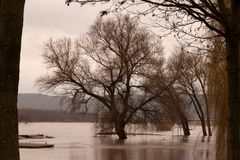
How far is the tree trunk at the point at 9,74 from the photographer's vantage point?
5.67 metres

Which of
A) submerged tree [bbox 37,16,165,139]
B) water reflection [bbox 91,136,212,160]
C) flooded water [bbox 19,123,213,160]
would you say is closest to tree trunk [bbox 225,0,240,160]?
flooded water [bbox 19,123,213,160]

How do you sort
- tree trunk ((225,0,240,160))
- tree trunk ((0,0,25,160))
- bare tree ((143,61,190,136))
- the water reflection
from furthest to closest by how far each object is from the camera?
bare tree ((143,61,190,136))
the water reflection
tree trunk ((225,0,240,160))
tree trunk ((0,0,25,160))

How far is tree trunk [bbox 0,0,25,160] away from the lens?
567cm

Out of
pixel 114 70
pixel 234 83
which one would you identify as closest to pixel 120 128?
pixel 114 70

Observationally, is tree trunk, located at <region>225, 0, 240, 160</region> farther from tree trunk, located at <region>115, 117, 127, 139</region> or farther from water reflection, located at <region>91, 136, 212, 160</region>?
tree trunk, located at <region>115, 117, 127, 139</region>

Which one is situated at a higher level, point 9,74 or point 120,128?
point 9,74

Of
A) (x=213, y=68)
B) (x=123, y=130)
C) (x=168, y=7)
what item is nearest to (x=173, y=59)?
(x=123, y=130)

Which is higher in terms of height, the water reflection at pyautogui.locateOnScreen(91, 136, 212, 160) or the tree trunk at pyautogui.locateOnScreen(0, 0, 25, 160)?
the tree trunk at pyautogui.locateOnScreen(0, 0, 25, 160)

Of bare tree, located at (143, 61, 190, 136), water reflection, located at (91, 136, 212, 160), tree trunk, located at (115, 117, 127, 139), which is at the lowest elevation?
water reflection, located at (91, 136, 212, 160)

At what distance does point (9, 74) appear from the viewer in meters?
5.70

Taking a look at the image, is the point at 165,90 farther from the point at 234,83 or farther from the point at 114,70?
the point at 234,83

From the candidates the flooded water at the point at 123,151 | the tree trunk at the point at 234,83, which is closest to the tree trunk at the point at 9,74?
the tree trunk at the point at 234,83

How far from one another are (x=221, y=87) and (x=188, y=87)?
137 ft

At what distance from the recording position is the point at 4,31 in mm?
5754
